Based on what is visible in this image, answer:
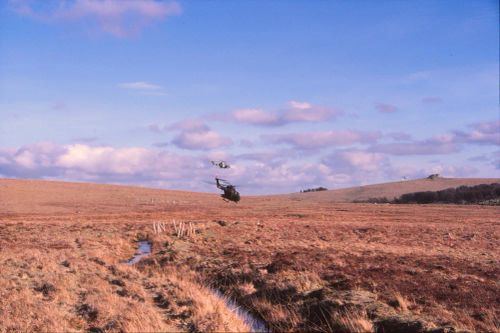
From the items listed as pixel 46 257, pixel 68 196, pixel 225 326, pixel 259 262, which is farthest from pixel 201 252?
pixel 68 196

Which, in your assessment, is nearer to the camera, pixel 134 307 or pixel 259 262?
→ pixel 134 307

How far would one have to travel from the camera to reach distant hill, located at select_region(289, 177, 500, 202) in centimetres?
12755

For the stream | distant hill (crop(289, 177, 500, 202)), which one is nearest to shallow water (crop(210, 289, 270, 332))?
the stream

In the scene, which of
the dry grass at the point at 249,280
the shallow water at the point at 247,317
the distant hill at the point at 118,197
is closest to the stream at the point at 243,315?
the shallow water at the point at 247,317

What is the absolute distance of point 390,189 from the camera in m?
136

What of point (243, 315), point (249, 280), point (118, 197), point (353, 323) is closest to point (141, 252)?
point (249, 280)

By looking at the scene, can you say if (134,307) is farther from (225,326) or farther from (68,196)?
(68,196)

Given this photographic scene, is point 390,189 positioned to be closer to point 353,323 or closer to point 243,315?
point 243,315

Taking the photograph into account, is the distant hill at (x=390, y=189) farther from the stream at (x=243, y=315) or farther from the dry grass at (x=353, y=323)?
the dry grass at (x=353, y=323)

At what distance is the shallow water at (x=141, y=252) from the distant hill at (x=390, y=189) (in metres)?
91.4

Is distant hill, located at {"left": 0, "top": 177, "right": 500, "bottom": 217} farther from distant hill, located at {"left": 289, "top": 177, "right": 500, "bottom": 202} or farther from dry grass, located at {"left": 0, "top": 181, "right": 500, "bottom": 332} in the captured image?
dry grass, located at {"left": 0, "top": 181, "right": 500, "bottom": 332}

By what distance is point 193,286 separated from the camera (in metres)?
19.3

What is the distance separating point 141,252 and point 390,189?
11153cm

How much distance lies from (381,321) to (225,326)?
13.0ft
